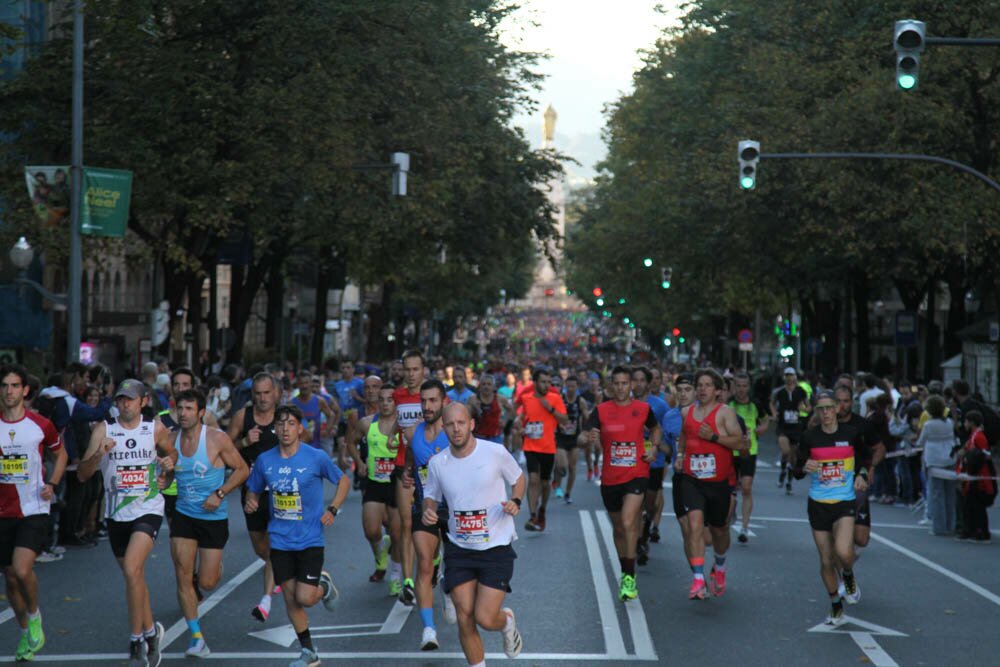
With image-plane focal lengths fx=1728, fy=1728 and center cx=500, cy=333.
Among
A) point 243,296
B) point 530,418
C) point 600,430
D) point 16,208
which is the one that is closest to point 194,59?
point 16,208

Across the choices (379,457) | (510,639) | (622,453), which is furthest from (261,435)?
(510,639)

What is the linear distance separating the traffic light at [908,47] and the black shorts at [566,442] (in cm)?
757

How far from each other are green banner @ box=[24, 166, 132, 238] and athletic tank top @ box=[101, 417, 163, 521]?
14.3 metres

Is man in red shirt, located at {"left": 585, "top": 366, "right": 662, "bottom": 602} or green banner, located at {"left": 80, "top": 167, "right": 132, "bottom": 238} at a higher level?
green banner, located at {"left": 80, "top": 167, "right": 132, "bottom": 238}

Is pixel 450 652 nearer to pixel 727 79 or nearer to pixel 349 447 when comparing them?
pixel 349 447

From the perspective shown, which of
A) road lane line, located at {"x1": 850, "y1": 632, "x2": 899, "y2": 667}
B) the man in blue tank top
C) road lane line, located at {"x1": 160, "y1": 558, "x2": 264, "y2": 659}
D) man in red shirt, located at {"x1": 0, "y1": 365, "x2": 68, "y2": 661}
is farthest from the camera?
road lane line, located at {"x1": 160, "y1": 558, "x2": 264, "y2": 659}

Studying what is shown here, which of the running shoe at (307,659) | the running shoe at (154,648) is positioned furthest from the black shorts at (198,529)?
the running shoe at (307,659)

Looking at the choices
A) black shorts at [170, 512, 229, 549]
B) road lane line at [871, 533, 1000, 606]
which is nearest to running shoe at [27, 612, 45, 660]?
black shorts at [170, 512, 229, 549]

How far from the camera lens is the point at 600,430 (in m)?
13.5

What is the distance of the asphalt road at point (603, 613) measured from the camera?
423 inches

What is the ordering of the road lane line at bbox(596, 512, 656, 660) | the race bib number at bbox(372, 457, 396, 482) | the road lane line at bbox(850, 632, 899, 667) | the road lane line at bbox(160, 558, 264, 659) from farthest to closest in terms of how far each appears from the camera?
the race bib number at bbox(372, 457, 396, 482) < the road lane line at bbox(160, 558, 264, 659) < the road lane line at bbox(596, 512, 656, 660) < the road lane line at bbox(850, 632, 899, 667)

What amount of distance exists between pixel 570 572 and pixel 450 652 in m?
4.43

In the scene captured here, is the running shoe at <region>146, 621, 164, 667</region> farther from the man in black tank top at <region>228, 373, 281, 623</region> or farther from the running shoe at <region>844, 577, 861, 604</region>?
the running shoe at <region>844, 577, 861, 604</region>

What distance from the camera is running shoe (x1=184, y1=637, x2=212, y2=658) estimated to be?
10469 millimetres
